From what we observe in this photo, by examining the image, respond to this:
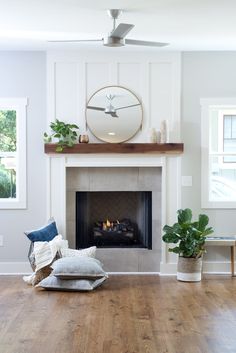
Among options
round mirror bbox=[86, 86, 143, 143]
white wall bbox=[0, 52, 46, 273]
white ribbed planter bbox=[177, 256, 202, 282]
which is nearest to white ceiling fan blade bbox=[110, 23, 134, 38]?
round mirror bbox=[86, 86, 143, 143]

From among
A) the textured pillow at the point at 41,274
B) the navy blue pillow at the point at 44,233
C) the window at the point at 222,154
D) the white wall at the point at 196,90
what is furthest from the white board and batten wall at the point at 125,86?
the textured pillow at the point at 41,274

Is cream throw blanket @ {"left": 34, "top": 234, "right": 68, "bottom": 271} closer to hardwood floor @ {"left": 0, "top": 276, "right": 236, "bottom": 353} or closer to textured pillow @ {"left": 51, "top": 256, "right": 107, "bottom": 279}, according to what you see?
textured pillow @ {"left": 51, "top": 256, "right": 107, "bottom": 279}

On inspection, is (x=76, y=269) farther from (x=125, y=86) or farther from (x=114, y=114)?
(x=125, y=86)

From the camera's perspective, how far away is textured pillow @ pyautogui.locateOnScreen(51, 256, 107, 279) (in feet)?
18.7

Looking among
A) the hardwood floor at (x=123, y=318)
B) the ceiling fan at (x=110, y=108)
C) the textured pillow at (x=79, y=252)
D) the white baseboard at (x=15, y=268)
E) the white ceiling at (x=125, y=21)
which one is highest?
the white ceiling at (x=125, y=21)

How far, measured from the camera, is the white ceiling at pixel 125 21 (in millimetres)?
4641

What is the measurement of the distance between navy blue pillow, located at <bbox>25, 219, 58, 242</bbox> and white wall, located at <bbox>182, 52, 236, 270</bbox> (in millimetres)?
1633

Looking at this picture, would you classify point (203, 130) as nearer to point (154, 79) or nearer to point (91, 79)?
point (154, 79)

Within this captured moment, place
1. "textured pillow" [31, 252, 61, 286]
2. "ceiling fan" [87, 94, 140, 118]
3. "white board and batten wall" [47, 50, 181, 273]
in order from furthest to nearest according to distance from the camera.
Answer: "white board and batten wall" [47, 50, 181, 273], "ceiling fan" [87, 94, 140, 118], "textured pillow" [31, 252, 61, 286]

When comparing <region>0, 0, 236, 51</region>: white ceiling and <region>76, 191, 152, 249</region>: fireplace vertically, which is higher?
<region>0, 0, 236, 51</region>: white ceiling

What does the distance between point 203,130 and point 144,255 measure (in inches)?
67.9

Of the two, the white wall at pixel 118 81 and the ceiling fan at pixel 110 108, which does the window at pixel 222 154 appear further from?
the ceiling fan at pixel 110 108

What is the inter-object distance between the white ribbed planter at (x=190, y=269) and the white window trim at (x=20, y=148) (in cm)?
209

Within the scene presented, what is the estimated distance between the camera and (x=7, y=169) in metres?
6.83
